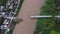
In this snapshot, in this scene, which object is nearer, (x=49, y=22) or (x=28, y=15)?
(x=49, y=22)

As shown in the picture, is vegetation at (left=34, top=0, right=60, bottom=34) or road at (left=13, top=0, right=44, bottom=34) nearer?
vegetation at (left=34, top=0, right=60, bottom=34)

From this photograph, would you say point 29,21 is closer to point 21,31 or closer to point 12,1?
point 21,31

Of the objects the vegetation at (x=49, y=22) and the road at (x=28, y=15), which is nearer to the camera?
the vegetation at (x=49, y=22)
